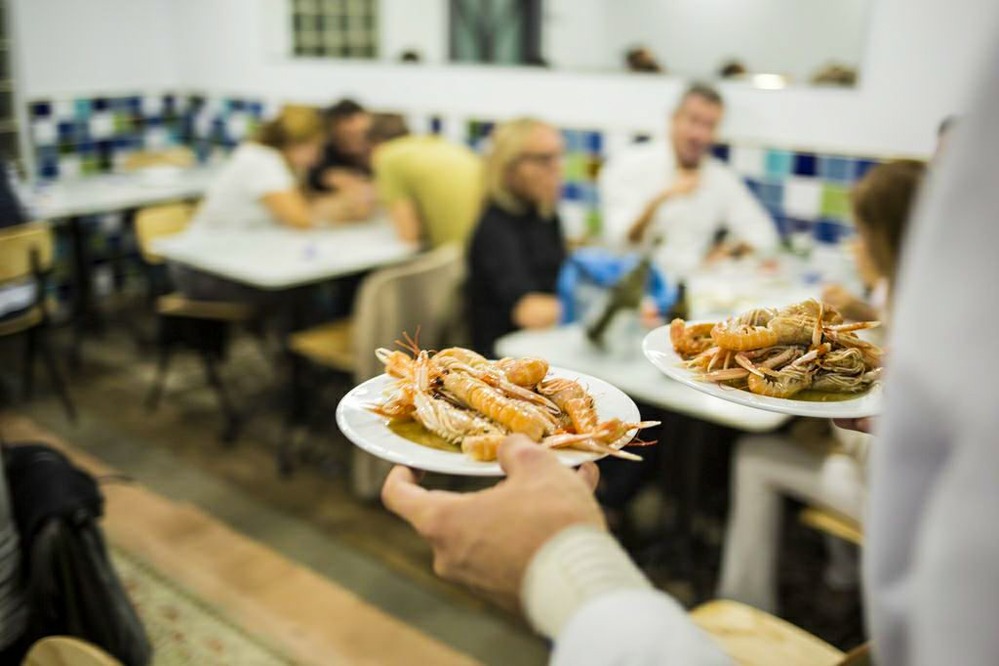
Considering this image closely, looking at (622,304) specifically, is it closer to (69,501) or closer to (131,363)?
(69,501)

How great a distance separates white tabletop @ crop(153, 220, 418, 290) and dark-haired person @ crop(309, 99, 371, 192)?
48 centimetres

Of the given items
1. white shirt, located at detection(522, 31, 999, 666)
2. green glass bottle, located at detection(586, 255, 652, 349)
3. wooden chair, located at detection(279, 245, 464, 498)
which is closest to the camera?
white shirt, located at detection(522, 31, 999, 666)

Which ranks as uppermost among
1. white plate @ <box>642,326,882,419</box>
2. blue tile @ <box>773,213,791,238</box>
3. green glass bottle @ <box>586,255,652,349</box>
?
white plate @ <box>642,326,882,419</box>

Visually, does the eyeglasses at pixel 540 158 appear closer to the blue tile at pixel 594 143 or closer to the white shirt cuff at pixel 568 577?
the blue tile at pixel 594 143

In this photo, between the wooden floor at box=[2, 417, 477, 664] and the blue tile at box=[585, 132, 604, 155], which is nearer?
the wooden floor at box=[2, 417, 477, 664]

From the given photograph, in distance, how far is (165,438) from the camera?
3848 mm

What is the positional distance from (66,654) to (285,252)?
108 inches

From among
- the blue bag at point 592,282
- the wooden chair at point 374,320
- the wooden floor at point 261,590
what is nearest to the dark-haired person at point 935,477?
the wooden chair at point 374,320

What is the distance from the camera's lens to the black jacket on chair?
1.42 meters

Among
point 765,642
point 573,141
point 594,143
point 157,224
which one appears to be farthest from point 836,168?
point 157,224

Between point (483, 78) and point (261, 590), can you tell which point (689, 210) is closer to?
point (483, 78)

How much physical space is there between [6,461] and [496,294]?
1.44 m

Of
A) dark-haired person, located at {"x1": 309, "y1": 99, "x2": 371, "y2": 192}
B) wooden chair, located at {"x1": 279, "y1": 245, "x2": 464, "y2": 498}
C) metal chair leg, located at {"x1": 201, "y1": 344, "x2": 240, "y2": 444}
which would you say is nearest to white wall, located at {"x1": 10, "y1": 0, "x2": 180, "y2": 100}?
dark-haired person, located at {"x1": 309, "y1": 99, "x2": 371, "y2": 192}

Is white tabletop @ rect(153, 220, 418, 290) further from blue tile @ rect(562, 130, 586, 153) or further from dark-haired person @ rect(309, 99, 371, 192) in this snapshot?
blue tile @ rect(562, 130, 586, 153)
